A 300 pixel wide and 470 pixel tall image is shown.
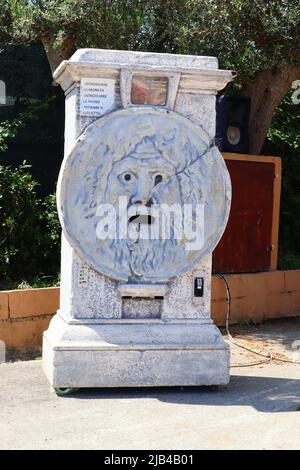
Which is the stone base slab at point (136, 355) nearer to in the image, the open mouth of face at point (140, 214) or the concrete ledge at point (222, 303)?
the open mouth of face at point (140, 214)

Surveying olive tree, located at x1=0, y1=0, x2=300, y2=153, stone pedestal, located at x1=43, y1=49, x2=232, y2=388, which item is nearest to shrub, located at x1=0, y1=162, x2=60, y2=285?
olive tree, located at x1=0, y1=0, x2=300, y2=153

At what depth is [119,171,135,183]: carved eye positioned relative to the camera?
217 inches

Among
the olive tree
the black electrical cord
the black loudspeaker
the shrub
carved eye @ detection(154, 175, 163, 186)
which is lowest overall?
the black electrical cord

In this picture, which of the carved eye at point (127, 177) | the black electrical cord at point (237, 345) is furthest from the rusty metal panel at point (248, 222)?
the carved eye at point (127, 177)

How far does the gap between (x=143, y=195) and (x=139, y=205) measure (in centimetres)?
8

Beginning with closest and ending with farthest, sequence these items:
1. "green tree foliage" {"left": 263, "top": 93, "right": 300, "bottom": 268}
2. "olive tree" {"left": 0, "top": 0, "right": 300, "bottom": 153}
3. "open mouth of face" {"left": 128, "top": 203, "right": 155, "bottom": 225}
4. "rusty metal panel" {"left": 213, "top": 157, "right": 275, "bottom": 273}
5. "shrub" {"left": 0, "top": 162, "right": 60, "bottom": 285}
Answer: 1. "open mouth of face" {"left": 128, "top": 203, "right": 155, "bottom": 225}
2. "shrub" {"left": 0, "top": 162, "right": 60, "bottom": 285}
3. "olive tree" {"left": 0, "top": 0, "right": 300, "bottom": 153}
4. "rusty metal panel" {"left": 213, "top": 157, "right": 275, "bottom": 273}
5. "green tree foliage" {"left": 263, "top": 93, "right": 300, "bottom": 268}

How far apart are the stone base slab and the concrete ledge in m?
1.42

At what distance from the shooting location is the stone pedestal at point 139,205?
543 centimetres

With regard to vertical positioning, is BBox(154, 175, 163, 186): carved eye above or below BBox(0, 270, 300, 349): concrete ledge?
above

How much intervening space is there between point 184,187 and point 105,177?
59cm

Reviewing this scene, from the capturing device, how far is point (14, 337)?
276 inches

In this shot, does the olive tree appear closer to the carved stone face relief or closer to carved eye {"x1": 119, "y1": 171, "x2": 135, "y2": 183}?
the carved stone face relief
